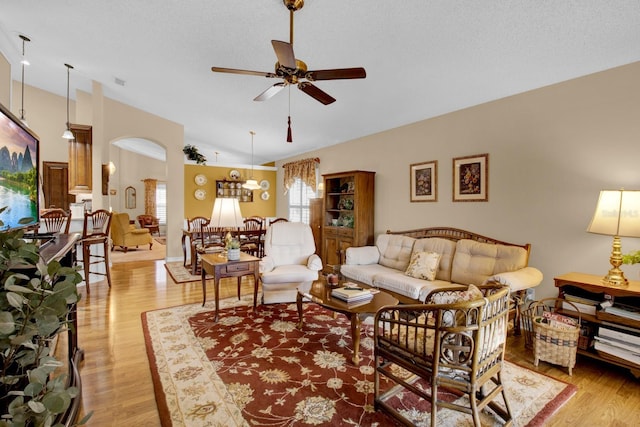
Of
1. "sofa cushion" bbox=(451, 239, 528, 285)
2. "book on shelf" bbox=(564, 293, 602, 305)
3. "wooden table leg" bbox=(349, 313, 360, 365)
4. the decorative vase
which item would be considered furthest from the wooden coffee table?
"book on shelf" bbox=(564, 293, 602, 305)

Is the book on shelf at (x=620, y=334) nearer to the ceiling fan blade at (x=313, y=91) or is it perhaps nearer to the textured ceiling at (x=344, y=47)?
the textured ceiling at (x=344, y=47)

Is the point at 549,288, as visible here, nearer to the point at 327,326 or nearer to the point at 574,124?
the point at 574,124

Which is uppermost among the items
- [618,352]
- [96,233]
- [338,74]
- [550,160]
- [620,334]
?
[338,74]

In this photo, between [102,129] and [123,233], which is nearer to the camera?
[102,129]

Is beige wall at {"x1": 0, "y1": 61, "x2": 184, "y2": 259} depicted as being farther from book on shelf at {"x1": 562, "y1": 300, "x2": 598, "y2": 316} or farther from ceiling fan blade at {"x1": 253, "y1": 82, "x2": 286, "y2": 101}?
book on shelf at {"x1": 562, "y1": 300, "x2": 598, "y2": 316}

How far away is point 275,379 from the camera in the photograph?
89.0 inches

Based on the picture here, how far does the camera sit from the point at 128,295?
4.22 metres

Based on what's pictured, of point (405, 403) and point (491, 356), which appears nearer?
point (491, 356)

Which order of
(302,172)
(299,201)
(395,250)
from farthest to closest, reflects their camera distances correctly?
(299,201)
(302,172)
(395,250)

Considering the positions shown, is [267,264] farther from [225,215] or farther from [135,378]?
[135,378]

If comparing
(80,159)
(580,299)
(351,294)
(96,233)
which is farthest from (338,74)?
(80,159)

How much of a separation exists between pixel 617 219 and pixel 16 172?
427 cm

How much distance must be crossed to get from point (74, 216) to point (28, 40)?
8.87ft

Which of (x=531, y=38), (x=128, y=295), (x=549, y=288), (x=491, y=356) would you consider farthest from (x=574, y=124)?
(x=128, y=295)
